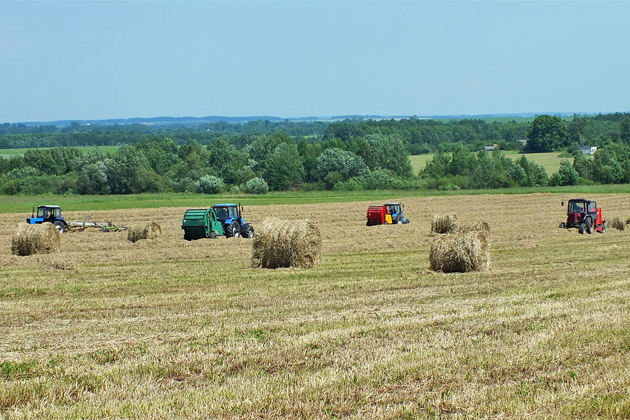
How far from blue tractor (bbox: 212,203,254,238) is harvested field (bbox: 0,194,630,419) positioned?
8.79 meters

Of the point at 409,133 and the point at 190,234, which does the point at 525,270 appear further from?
the point at 409,133

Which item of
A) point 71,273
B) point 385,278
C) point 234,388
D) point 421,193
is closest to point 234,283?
point 385,278

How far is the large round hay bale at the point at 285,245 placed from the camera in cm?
1667

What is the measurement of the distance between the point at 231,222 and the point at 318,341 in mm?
18699

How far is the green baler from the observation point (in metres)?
25.2

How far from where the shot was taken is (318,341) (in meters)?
8.30

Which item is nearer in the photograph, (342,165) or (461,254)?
(461,254)

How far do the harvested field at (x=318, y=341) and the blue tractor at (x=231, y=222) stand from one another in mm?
8787

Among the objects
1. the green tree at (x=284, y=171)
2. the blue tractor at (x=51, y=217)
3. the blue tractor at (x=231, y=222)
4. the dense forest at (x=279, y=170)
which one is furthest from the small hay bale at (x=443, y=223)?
the green tree at (x=284, y=171)

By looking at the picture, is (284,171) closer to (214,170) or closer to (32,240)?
(214,170)

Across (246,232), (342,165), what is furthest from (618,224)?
(342,165)

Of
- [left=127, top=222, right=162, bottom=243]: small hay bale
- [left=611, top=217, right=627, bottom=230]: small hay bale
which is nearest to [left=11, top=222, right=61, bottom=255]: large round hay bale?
[left=127, top=222, right=162, bottom=243]: small hay bale

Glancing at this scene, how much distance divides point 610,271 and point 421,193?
143ft

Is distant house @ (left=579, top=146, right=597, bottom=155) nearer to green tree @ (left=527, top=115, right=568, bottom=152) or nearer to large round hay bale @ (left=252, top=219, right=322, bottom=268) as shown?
green tree @ (left=527, top=115, right=568, bottom=152)
